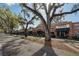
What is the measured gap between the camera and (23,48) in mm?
2215

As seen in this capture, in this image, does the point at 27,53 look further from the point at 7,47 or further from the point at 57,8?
the point at 57,8

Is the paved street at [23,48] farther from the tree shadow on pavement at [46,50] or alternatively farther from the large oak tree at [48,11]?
the large oak tree at [48,11]

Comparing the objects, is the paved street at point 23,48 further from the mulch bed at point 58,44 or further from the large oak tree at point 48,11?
the large oak tree at point 48,11

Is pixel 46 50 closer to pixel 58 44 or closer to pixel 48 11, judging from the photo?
pixel 58 44

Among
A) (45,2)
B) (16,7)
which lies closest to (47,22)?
(45,2)

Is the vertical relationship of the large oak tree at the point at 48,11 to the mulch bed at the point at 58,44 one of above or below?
above

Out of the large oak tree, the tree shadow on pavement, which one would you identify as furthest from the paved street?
the large oak tree

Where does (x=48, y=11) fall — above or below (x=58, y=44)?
above

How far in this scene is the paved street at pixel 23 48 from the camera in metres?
2.18

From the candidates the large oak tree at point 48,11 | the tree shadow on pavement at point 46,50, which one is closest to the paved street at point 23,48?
the tree shadow on pavement at point 46,50

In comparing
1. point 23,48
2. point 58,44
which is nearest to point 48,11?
point 58,44

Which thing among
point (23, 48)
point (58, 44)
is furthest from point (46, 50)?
point (23, 48)

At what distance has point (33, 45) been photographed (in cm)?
222

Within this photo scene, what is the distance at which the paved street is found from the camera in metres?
2.18
